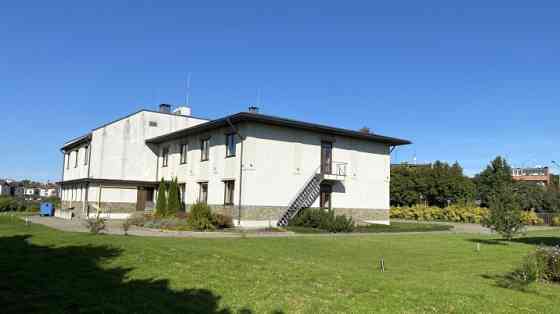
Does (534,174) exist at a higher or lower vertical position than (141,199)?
higher

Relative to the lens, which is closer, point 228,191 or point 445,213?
point 228,191

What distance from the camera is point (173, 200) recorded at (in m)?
29.4

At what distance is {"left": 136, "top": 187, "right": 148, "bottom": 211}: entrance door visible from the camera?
34938 mm

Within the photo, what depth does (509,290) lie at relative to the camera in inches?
364

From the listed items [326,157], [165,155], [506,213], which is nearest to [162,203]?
[165,155]

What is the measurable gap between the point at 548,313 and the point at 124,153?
31485 mm

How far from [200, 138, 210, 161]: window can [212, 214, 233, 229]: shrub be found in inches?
251

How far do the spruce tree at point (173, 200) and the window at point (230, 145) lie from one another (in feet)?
16.3

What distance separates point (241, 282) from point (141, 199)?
28379 mm

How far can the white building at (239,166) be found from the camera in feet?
85.0

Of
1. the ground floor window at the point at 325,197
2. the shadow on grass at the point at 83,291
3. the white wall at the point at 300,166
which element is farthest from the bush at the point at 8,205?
the shadow on grass at the point at 83,291

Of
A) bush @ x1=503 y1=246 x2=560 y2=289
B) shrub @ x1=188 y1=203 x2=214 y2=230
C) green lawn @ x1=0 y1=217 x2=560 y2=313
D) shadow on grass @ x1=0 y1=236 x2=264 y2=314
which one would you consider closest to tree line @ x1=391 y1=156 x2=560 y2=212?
shrub @ x1=188 y1=203 x2=214 y2=230

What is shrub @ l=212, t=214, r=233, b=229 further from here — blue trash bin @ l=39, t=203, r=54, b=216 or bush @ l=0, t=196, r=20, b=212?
bush @ l=0, t=196, r=20, b=212

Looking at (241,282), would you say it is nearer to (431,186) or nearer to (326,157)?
(326,157)
